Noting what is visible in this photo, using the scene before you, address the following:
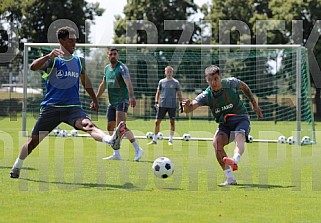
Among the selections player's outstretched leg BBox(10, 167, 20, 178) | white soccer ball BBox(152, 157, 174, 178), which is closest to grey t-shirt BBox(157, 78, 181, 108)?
player's outstretched leg BBox(10, 167, 20, 178)

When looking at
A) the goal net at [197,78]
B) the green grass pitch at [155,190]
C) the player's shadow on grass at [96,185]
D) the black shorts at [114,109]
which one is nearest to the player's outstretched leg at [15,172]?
the green grass pitch at [155,190]

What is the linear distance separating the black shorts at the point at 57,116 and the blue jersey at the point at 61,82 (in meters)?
0.07

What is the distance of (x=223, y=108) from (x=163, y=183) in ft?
4.85

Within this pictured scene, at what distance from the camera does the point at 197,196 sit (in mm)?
8414

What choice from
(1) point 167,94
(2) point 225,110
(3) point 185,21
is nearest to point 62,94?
(2) point 225,110

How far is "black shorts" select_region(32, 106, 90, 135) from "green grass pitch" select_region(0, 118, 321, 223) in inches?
32.6

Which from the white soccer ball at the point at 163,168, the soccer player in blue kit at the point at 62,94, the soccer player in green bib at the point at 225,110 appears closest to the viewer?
the white soccer ball at the point at 163,168

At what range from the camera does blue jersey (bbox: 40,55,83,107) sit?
31.8ft

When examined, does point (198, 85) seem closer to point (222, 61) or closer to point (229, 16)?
point (222, 61)

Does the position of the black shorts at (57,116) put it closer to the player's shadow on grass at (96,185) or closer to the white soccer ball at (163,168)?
the player's shadow on grass at (96,185)

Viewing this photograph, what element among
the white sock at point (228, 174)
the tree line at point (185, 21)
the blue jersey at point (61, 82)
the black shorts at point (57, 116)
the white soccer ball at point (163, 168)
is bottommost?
the white sock at point (228, 174)

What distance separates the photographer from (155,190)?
8.90 m

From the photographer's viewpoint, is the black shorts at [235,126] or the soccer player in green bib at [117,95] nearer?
the black shorts at [235,126]

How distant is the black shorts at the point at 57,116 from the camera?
9.73 metres
